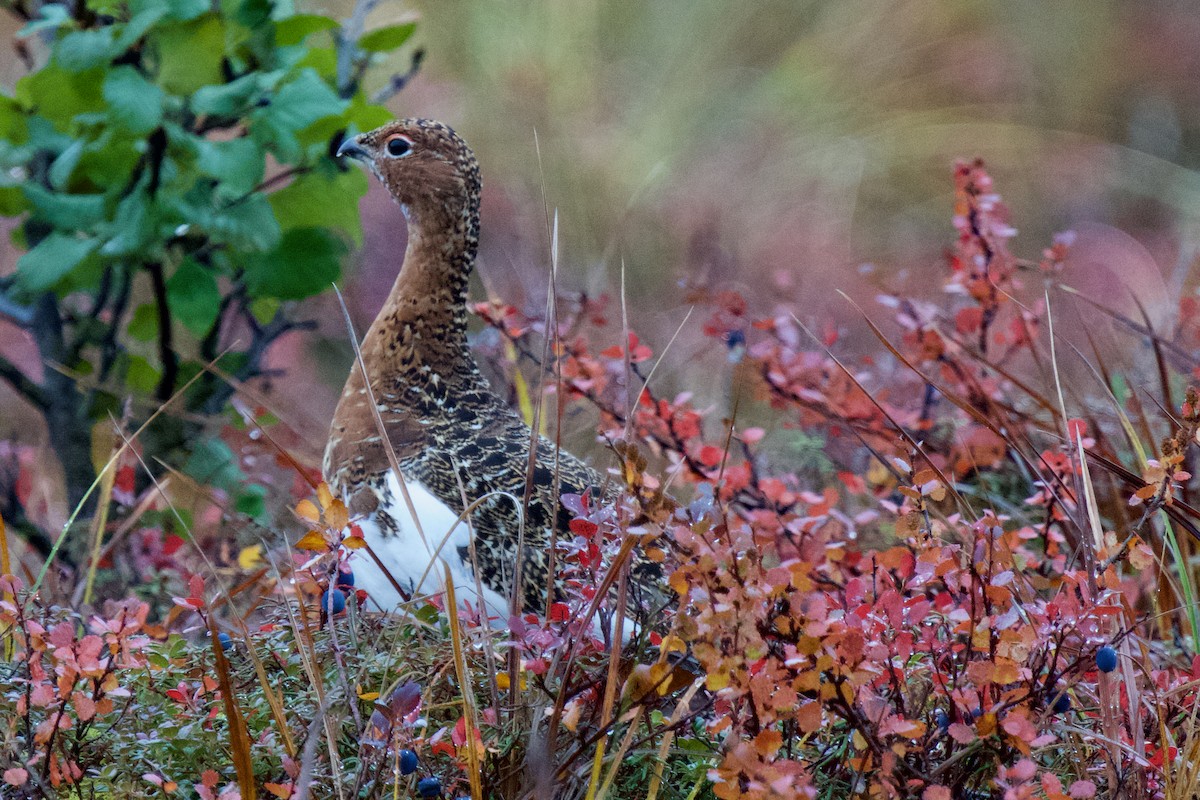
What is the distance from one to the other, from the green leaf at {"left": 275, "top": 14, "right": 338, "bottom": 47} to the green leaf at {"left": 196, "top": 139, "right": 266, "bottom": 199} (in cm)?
28

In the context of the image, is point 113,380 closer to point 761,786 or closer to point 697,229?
point 761,786

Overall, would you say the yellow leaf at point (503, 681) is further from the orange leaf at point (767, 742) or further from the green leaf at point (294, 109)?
the green leaf at point (294, 109)

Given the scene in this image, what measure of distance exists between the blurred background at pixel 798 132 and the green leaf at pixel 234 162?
2.54 meters

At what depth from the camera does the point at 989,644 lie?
146 cm

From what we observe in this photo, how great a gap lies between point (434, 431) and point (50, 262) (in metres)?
0.95

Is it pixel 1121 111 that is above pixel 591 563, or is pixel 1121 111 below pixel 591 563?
above

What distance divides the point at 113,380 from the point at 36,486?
610 mm

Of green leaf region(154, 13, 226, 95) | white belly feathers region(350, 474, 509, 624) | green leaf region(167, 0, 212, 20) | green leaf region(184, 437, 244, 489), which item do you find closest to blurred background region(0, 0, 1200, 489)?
green leaf region(184, 437, 244, 489)

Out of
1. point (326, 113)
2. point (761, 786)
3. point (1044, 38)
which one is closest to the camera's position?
point (761, 786)

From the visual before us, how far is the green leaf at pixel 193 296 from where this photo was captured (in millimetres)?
2742

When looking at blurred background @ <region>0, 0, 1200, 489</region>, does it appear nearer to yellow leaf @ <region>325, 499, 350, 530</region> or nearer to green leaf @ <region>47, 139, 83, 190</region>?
green leaf @ <region>47, 139, 83, 190</region>

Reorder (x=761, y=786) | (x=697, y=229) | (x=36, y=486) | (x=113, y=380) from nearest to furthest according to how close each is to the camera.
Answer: (x=761, y=786), (x=113, y=380), (x=36, y=486), (x=697, y=229)

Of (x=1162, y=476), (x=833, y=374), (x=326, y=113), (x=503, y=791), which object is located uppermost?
(x=833, y=374)

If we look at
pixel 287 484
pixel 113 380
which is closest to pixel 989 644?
pixel 113 380
